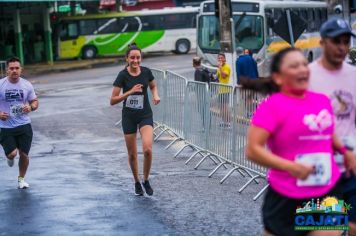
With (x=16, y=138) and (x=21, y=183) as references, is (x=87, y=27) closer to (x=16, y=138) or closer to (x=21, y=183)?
(x=16, y=138)

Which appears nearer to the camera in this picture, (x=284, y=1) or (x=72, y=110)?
(x=72, y=110)

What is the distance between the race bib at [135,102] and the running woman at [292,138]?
4.93 metres

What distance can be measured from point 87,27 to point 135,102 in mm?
38567

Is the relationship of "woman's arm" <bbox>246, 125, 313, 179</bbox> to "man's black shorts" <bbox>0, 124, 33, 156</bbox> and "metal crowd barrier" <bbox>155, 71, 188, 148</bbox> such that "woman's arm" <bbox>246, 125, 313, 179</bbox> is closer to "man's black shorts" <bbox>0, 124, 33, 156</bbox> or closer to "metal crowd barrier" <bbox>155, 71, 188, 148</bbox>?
"man's black shorts" <bbox>0, 124, 33, 156</bbox>

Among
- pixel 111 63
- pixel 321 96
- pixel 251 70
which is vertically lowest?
pixel 111 63

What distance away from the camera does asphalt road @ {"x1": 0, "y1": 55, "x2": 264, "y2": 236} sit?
8.23 metres

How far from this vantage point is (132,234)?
7863mm

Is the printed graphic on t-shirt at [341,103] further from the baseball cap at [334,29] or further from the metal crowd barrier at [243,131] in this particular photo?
the metal crowd barrier at [243,131]

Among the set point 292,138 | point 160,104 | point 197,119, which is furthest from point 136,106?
point 160,104

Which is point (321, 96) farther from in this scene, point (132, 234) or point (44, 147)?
point (44, 147)

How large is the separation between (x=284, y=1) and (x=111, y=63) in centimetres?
1710

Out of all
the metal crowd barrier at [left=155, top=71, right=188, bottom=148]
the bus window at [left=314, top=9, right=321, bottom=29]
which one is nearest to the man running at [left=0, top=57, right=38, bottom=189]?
the metal crowd barrier at [left=155, top=71, right=188, bottom=148]

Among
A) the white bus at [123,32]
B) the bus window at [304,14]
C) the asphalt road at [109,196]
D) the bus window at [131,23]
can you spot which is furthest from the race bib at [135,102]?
the bus window at [131,23]

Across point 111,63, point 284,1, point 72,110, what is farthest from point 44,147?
point 111,63
